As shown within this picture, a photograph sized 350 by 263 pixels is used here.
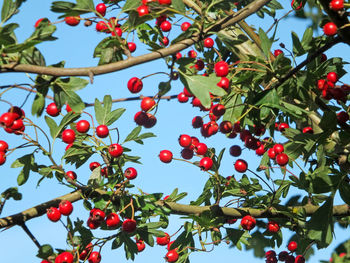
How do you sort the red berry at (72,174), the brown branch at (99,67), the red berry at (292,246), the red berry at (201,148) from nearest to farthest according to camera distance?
1. the brown branch at (99,67)
2. the red berry at (72,174)
3. the red berry at (201,148)
4. the red berry at (292,246)

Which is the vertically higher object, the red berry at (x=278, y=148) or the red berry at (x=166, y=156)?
the red berry at (x=166, y=156)

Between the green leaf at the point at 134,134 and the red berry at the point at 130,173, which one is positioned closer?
the green leaf at the point at 134,134

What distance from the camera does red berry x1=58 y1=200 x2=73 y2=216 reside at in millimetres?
3059

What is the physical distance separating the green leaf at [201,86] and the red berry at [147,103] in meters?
0.50

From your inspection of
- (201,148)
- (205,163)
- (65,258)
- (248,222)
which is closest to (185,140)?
(201,148)

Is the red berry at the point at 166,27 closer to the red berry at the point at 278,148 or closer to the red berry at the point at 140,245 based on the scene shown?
the red berry at the point at 278,148

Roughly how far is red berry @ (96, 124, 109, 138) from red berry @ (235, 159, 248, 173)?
1429mm

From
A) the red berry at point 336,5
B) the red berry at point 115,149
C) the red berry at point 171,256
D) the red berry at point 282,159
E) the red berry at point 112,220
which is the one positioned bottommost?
the red berry at point 171,256

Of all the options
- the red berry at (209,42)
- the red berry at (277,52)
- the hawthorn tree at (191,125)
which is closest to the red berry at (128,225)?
the hawthorn tree at (191,125)

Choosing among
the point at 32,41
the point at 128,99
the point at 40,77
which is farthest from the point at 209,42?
the point at 32,41

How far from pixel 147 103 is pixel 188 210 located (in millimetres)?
970

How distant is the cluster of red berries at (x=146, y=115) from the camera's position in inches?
126

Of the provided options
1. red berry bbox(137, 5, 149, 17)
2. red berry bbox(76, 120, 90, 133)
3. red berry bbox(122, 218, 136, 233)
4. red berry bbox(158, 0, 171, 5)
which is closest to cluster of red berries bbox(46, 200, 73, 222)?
red berry bbox(122, 218, 136, 233)

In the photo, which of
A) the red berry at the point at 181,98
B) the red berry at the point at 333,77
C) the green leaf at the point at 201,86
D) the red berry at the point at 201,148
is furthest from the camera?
the red berry at the point at 181,98
